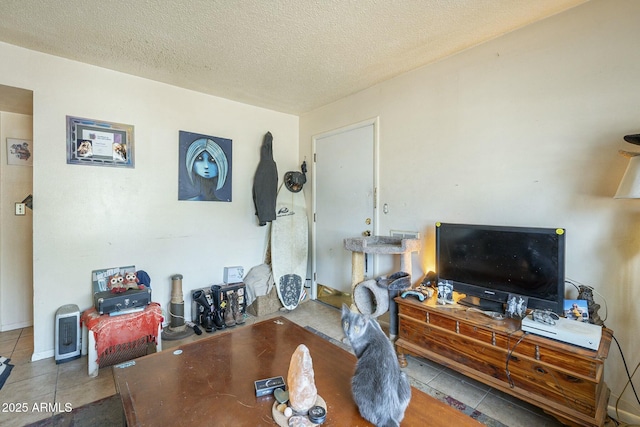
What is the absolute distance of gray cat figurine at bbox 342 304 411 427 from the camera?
0.98 metres

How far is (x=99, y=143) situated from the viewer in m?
2.56

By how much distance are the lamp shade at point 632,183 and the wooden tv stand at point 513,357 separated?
0.79 m

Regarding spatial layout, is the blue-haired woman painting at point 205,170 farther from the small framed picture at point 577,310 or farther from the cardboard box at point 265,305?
the small framed picture at point 577,310

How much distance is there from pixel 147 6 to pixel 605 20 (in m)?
2.80

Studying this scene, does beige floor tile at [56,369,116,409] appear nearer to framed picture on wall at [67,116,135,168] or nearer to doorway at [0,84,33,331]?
doorway at [0,84,33,331]

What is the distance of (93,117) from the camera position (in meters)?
2.53

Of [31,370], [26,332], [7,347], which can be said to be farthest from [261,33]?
[26,332]

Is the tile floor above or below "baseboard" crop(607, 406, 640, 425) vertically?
below

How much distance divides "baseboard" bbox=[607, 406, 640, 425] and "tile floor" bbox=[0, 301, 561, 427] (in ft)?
1.25

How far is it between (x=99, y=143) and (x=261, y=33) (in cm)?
180

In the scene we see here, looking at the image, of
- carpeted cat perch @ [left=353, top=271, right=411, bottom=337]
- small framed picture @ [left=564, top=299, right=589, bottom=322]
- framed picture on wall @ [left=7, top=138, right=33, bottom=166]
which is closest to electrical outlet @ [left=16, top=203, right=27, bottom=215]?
framed picture on wall @ [left=7, top=138, right=33, bottom=166]

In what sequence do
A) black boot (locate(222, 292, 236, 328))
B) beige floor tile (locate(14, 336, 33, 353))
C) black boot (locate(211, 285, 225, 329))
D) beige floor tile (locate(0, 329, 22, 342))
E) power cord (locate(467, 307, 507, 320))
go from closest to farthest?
power cord (locate(467, 307, 507, 320)), beige floor tile (locate(14, 336, 33, 353)), beige floor tile (locate(0, 329, 22, 342)), black boot (locate(211, 285, 225, 329)), black boot (locate(222, 292, 236, 328))

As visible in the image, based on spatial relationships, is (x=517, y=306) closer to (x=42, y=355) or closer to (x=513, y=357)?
(x=513, y=357)

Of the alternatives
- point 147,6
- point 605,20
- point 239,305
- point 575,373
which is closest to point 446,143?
point 605,20
